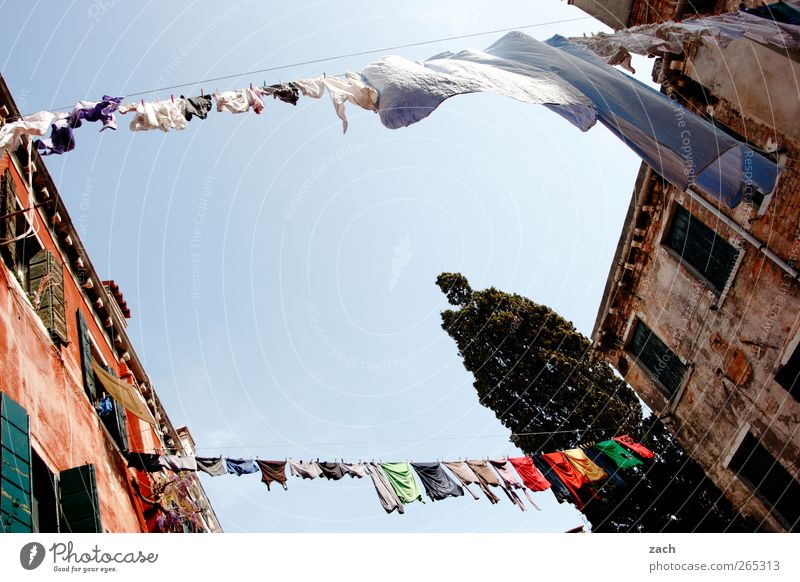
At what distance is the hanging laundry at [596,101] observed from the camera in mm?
9391

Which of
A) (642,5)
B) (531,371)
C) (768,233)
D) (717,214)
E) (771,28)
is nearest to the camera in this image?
(771,28)

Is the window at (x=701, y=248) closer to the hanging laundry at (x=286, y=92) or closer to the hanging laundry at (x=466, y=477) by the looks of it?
the hanging laundry at (x=466, y=477)

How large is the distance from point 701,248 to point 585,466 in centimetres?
588

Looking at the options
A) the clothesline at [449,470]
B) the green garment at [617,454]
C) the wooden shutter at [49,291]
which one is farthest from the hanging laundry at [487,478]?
the wooden shutter at [49,291]

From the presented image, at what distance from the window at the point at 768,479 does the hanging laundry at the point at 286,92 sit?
11790 millimetres

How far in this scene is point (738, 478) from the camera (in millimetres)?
14883

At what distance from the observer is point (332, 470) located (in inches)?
567

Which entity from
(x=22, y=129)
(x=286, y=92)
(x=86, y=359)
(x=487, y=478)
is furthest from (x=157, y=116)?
(x=487, y=478)

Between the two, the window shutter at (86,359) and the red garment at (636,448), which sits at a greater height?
the window shutter at (86,359)

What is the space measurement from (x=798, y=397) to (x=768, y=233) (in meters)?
3.29

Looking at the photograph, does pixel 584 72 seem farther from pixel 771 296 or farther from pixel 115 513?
pixel 115 513

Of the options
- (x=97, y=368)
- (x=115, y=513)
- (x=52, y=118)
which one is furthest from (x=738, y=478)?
(x=52, y=118)

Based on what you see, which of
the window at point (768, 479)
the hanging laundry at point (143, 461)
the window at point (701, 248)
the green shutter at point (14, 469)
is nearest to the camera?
the green shutter at point (14, 469)

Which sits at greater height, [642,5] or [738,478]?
[642,5]
